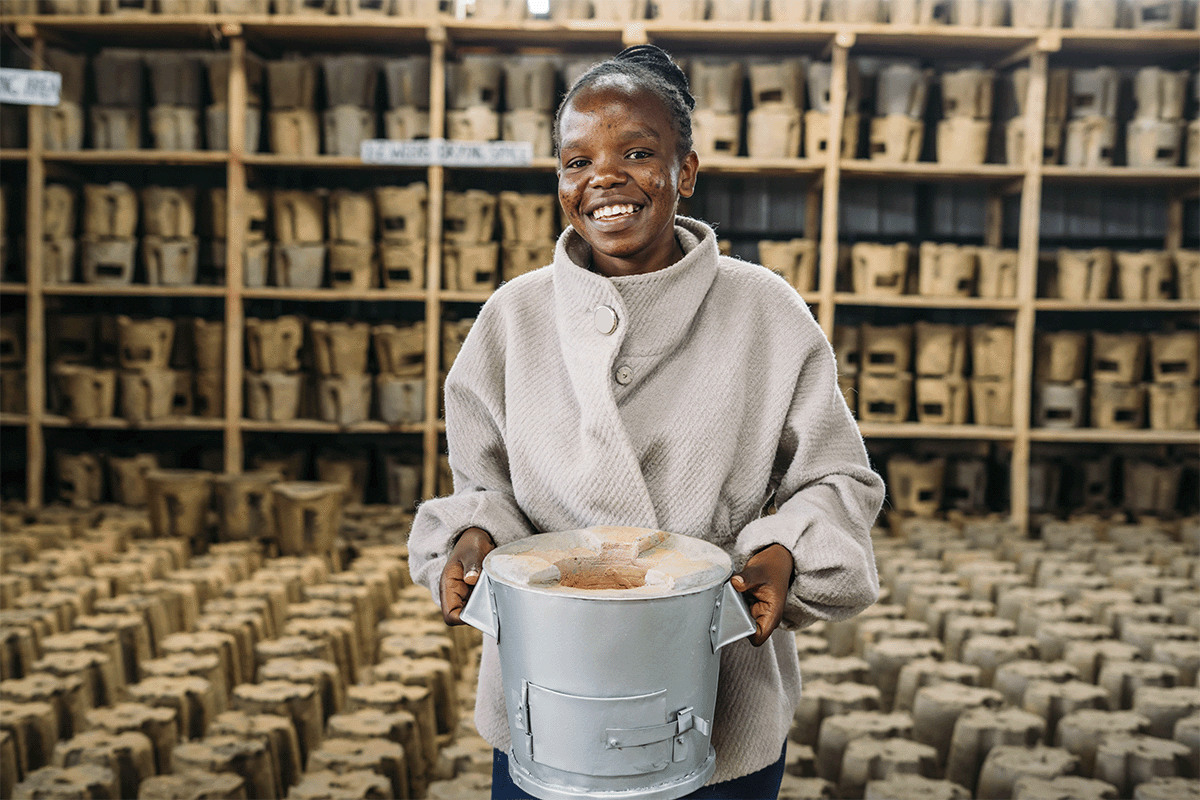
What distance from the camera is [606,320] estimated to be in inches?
42.0

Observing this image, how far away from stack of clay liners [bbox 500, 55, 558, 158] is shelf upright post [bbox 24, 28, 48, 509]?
2.15m

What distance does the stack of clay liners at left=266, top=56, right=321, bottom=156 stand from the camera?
4.72m

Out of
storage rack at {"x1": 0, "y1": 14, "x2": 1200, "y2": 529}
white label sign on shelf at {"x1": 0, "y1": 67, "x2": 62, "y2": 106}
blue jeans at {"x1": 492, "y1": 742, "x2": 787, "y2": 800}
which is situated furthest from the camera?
storage rack at {"x1": 0, "y1": 14, "x2": 1200, "y2": 529}

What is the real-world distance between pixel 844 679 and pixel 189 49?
14.6ft

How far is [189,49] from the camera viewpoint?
507 cm

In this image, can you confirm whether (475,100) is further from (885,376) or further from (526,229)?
(885,376)

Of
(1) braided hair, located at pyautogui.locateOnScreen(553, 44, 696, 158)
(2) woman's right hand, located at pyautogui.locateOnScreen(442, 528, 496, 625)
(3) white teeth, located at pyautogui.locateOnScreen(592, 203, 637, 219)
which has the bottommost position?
(2) woman's right hand, located at pyautogui.locateOnScreen(442, 528, 496, 625)

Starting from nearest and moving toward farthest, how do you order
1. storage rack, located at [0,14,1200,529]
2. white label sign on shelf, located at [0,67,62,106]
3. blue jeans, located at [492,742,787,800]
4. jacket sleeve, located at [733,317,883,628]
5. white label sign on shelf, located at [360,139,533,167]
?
jacket sleeve, located at [733,317,883,628] → blue jeans, located at [492,742,787,800] → white label sign on shelf, located at [0,67,62,106] → white label sign on shelf, located at [360,139,533,167] → storage rack, located at [0,14,1200,529]

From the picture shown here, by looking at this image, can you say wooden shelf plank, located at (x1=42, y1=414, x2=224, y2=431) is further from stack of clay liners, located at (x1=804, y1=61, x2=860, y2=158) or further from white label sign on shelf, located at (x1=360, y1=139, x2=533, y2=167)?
stack of clay liners, located at (x1=804, y1=61, x2=860, y2=158)

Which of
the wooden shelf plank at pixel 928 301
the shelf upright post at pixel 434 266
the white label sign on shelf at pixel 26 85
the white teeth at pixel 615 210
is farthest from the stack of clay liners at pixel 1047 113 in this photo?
the white teeth at pixel 615 210

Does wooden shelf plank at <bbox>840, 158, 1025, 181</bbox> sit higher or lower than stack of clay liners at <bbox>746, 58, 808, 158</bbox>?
lower

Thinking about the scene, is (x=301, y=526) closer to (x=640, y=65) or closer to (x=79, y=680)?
(x=79, y=680)

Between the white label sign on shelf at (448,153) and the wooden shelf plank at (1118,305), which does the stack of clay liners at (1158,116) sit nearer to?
the wooden shelf plank at (1118,305)

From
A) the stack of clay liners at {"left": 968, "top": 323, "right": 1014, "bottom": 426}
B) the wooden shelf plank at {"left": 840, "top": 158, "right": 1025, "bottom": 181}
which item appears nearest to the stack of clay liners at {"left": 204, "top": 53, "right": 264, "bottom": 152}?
the wooden shelf plank at {"left": 840, "top": 158, "right": 1025, "bottom": 181}
